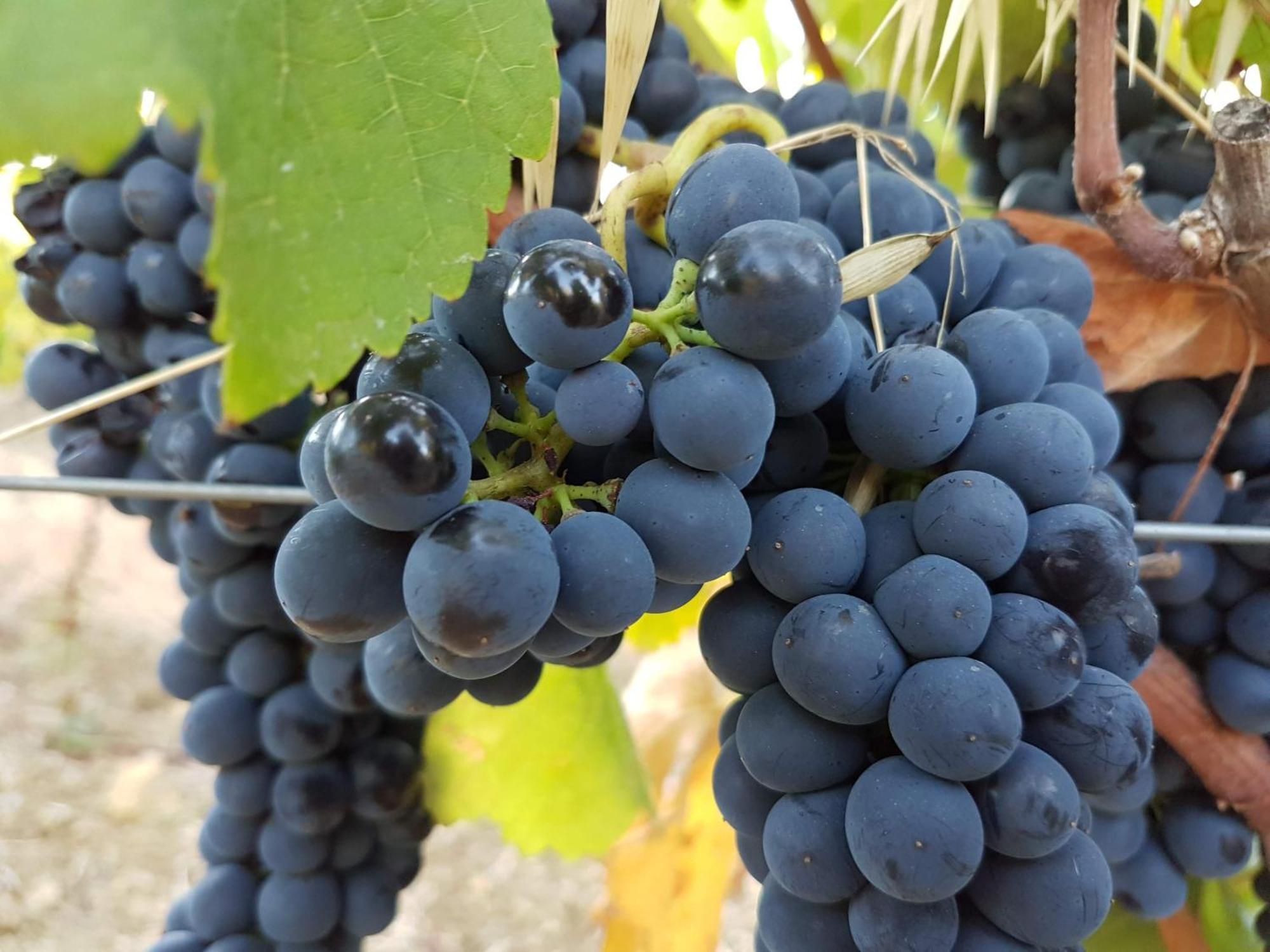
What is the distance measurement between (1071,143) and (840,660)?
0.58m

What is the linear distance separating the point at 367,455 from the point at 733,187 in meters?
0.19

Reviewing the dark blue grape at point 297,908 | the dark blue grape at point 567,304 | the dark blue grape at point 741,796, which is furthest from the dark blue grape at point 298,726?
the dark blue grape at point 567,304

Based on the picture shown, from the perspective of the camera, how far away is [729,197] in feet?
1.20

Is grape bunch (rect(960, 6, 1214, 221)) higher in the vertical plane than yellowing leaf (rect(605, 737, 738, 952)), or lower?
higher

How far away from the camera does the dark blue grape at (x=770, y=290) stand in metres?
0.32

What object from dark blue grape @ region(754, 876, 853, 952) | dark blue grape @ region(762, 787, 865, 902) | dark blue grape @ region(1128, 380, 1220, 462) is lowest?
dark blue grape @ region(754, 876, 853, 952)

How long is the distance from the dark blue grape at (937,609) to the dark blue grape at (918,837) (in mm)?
55

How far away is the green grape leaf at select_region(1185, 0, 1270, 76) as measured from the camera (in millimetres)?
670

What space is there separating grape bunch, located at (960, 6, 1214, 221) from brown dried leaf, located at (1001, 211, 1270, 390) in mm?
103

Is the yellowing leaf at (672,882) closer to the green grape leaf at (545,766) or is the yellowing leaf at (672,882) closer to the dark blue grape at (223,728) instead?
the green grape leaf at (545,766)

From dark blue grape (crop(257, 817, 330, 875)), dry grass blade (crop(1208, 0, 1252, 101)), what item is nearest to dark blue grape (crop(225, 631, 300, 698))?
dark blue grape (crop(257, 817, 330, 875))

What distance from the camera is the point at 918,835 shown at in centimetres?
35

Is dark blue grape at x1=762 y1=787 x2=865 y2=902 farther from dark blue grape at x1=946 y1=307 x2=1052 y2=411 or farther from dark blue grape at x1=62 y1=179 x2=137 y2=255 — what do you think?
dark blue grape at x1=62 y1=179 x2=137 y2=255

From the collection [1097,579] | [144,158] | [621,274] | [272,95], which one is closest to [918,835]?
[1097,579]
